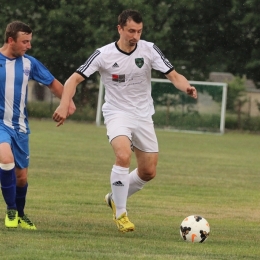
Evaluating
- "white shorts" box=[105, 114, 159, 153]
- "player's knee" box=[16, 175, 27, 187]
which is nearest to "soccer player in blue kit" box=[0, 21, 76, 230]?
"player's knee" box=[16, 175, 27, 187]

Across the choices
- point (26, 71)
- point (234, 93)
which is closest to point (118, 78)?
point (26, 71)

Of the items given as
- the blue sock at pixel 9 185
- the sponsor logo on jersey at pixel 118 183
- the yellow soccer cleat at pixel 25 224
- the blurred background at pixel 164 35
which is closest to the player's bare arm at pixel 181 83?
the sponsor logo on jersey at pixel 118 183

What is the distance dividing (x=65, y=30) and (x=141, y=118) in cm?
3305

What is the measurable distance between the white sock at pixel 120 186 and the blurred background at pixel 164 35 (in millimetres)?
30417

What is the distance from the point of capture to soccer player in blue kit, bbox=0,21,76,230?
26.4 ft

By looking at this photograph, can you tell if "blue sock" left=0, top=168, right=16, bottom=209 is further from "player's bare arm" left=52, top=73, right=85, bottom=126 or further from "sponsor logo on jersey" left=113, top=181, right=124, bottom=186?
"sponsor logo on jersey" left=113, top=181, right=124, bottom=186

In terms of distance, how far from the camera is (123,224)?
8242 millimetres

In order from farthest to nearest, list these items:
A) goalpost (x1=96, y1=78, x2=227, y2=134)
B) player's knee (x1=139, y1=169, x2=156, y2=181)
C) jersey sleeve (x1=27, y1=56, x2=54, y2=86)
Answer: goalpost (x1=96, y1=78, x2=227, y2=134) → player's knee (x1=139, y1=169, x2=156, y2=181) → jersey sleeve (x1=27, y1=56, x2=54, y2=86)

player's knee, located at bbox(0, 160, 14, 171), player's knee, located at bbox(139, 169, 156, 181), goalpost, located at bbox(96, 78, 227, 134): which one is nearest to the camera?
player's knee, located at bbox(0, 160, 14, 171)

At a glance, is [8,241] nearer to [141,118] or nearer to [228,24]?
[141,118]

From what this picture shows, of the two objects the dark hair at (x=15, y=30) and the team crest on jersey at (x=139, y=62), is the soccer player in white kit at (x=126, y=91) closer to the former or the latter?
the team crest on jersey at (x=139, y=62)

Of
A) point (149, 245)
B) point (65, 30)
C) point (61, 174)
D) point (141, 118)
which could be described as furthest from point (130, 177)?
point (65, 30)

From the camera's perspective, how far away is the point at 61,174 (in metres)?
14.8

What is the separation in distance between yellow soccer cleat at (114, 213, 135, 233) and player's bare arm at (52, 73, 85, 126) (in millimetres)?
1043
